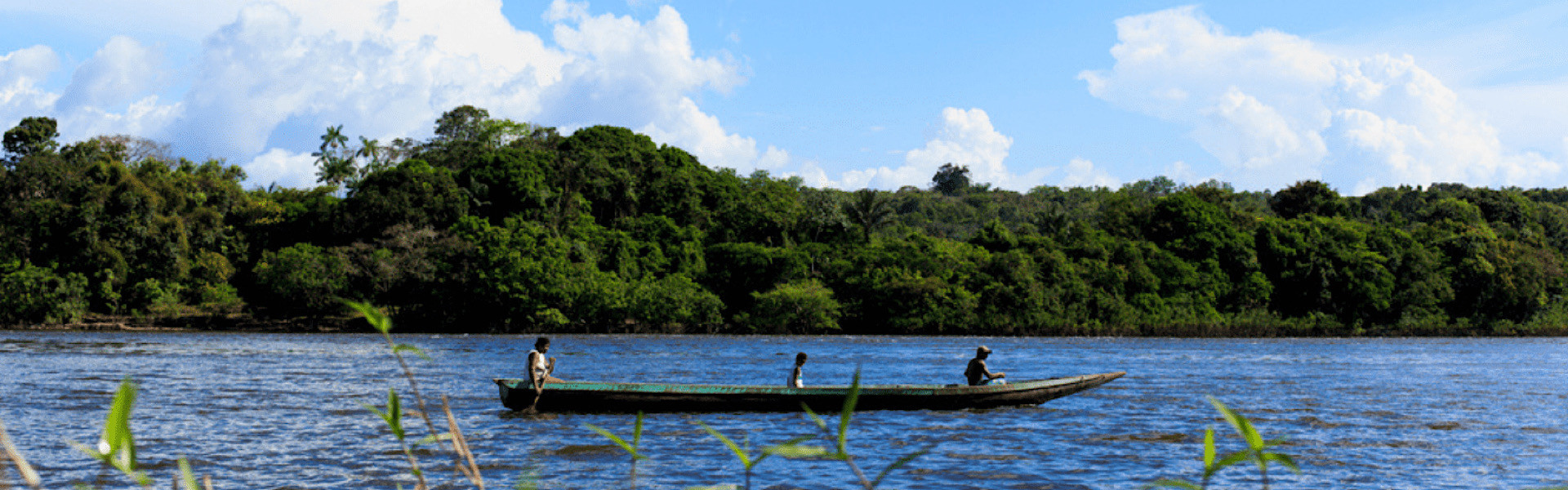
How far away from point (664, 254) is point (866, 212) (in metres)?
12.0

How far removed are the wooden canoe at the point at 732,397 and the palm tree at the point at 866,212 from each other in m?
48.5

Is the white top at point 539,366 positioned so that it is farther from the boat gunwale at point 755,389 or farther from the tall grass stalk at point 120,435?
the tall grass stalk at point 120,435

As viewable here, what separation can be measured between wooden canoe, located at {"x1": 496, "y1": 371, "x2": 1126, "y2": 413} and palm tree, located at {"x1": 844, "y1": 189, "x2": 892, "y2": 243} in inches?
1911

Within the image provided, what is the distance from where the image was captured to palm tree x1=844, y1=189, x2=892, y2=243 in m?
66.4

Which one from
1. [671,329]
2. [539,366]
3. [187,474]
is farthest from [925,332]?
[187,474]

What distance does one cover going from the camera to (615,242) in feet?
202

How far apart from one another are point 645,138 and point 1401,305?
44.2m

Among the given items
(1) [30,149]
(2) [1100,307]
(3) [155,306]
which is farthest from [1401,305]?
(1) [30,149]

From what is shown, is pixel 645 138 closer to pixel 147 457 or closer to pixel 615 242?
pixel 615 242

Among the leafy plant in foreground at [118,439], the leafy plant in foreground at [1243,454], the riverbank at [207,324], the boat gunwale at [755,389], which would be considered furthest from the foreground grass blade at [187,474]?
the riverbank at [207,324]

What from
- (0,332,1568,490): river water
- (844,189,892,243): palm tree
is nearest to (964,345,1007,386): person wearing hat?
(0,332,1568,490): river water

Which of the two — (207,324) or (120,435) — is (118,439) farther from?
(207,324)

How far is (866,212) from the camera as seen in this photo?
66.7 meters

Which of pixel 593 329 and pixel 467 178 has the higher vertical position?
pixel 467 178
